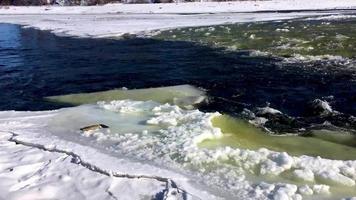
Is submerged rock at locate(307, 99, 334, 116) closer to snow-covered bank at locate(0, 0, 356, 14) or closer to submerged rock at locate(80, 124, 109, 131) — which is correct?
submerged rock at locate(80, 124, 109, 131)

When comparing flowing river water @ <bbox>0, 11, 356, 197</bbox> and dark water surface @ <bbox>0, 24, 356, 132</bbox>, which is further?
dark water surface @ <bbox>0, 24, 356, 132</bbox>

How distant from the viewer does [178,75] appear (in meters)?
12.0

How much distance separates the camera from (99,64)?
1405cm

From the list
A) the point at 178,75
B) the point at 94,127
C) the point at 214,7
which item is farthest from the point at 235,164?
the point at 214,7

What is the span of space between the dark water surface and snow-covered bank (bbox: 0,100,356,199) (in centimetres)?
174

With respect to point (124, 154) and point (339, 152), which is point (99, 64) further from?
point (339, 152)

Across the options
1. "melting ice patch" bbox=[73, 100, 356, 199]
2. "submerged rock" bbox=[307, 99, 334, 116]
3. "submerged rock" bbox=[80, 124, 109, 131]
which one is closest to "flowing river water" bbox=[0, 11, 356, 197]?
"submerged rock" bbox=[307, 99, 334, 116]

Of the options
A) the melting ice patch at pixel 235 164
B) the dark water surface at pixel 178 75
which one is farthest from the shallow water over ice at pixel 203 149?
the dark water surface at pixel 178 75

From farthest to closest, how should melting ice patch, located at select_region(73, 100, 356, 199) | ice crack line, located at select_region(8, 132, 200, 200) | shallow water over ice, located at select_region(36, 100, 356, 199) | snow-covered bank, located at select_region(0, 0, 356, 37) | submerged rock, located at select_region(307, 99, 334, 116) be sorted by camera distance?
snow-covered bank, located at select_region(0, 0, 356, 37) < submerged rock, located at select_region(307, 99, 334, 116) < shallow water over ice, located at select_region(36, 100, 356, 199) < melting ice patch, located at select_region(73, 100, 356, 199) < ice crack line, located at select_region(8, 132, 200, 200)

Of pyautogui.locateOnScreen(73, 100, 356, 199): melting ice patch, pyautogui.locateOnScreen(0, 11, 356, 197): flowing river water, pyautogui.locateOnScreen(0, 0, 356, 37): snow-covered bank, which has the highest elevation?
pyautogui.locateOnScreen(73, 100, 356, 199): melting ice patch

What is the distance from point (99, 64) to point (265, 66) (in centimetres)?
483

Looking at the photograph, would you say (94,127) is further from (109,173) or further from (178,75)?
(178,75)

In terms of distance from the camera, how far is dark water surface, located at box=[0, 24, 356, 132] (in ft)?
30.7

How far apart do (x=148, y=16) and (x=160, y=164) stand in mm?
24840
